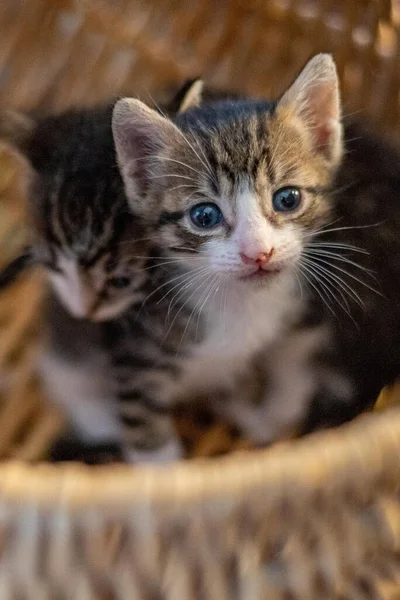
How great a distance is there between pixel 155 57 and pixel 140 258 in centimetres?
70

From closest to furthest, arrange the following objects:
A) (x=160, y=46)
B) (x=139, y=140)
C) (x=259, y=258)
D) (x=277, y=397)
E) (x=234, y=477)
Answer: (x=234, y=477), (x=259, y=258), (x=139, y=140), (x=277, y=397), (x=160, y=46)

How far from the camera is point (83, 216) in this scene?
94 cm

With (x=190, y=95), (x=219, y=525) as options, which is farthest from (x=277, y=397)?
(x=219, y=525)

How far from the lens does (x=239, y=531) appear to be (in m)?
0.59

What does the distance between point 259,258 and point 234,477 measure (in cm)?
36

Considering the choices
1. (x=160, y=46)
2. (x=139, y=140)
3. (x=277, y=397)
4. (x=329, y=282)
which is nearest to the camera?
(x=139, y=140)

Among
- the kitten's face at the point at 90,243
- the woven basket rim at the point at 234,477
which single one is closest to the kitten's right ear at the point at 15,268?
the kitten's face at the point at 90,243

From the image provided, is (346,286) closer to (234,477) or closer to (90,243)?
(90,243)

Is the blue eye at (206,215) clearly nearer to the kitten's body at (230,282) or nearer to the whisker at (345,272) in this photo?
the kitten's body at (230,282)

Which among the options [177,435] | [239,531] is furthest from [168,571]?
[177,435]

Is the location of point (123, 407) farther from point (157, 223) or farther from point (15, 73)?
point (15, 73)

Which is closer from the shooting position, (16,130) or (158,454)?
(16,130)

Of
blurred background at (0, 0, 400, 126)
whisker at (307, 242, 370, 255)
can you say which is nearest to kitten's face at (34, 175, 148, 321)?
whisker at (307, 242, 370, 255)

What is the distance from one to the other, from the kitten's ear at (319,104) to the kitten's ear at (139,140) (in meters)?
0.17
